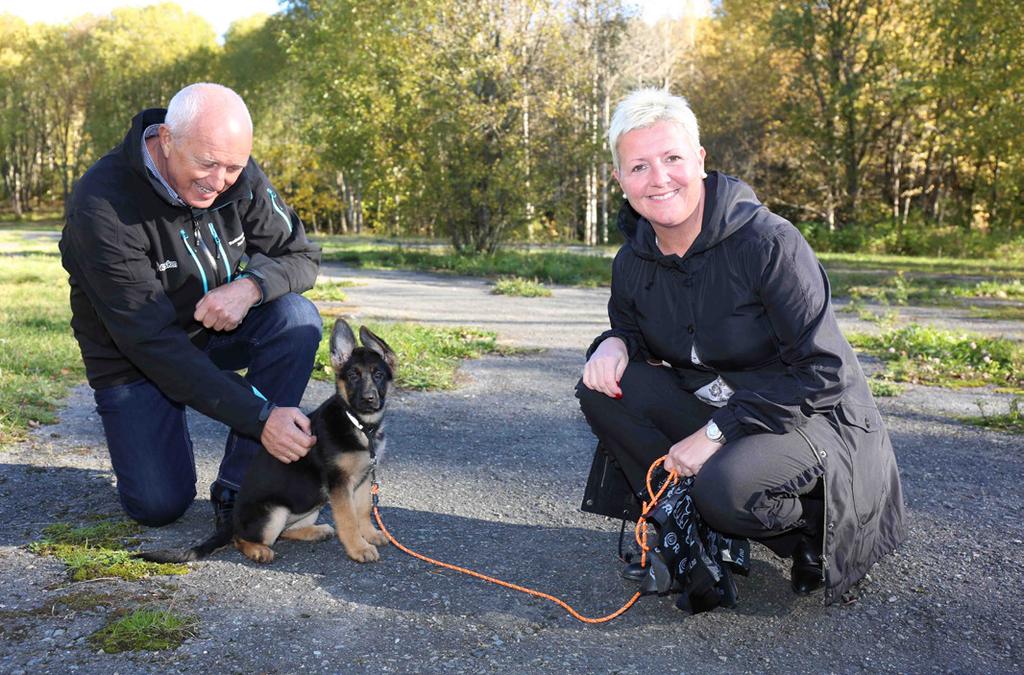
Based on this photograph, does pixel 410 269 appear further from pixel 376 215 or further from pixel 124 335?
pixel 124 335

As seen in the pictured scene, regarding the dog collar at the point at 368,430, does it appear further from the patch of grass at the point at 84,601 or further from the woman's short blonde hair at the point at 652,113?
the woman's short blonde hair at the point at 652,113

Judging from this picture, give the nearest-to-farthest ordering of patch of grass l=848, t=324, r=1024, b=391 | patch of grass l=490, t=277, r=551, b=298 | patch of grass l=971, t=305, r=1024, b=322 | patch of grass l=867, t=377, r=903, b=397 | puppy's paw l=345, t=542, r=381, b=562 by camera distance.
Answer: puppy's paw l=345, t=542, r=381, b=562 < patch of grass l=867, t=377, r=903, b=397 < patch of grass l=848, t=324, r=1024, b=391 < patch of grass l=971, t=305, r=1024, b=322 < patch of grass l=490, t=277, r=551, b=298

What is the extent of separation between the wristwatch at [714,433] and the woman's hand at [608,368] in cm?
58

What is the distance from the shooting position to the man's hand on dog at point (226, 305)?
4273mm

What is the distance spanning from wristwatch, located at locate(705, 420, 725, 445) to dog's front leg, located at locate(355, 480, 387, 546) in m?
1.72

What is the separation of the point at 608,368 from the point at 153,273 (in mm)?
2186

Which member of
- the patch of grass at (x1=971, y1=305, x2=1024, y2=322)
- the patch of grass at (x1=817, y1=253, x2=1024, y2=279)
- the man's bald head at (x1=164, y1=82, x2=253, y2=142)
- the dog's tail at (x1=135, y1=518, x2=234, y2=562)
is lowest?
the patch of grass at (x1=817, y1=253, x2=1024, y2=279)

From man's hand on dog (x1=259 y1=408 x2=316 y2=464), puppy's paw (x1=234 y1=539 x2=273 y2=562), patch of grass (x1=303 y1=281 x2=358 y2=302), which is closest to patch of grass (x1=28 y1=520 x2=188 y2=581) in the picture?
puppy's paw (x1=234 y1=539 x2=273 y2=562)

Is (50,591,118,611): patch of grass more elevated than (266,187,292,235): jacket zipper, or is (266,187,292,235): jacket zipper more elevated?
(266,187,292,235): jacket zipper

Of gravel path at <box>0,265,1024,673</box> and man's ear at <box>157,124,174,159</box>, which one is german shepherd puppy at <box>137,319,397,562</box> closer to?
gravel path at <box>0,265,1024,673</box>

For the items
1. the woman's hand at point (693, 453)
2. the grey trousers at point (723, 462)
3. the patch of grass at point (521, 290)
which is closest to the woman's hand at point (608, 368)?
the grey trousers at point (723, 462)

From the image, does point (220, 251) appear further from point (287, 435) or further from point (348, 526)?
point (348, 526)

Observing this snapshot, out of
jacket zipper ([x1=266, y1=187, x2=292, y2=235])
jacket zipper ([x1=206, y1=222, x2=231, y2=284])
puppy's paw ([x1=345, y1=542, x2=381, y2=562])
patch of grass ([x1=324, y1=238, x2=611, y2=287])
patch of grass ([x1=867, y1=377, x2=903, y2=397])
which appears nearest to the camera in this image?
puppy's paw ([x1=345, y1=542, x2=381, y2=562])

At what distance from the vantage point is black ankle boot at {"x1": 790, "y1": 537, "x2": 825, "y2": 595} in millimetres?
3607
